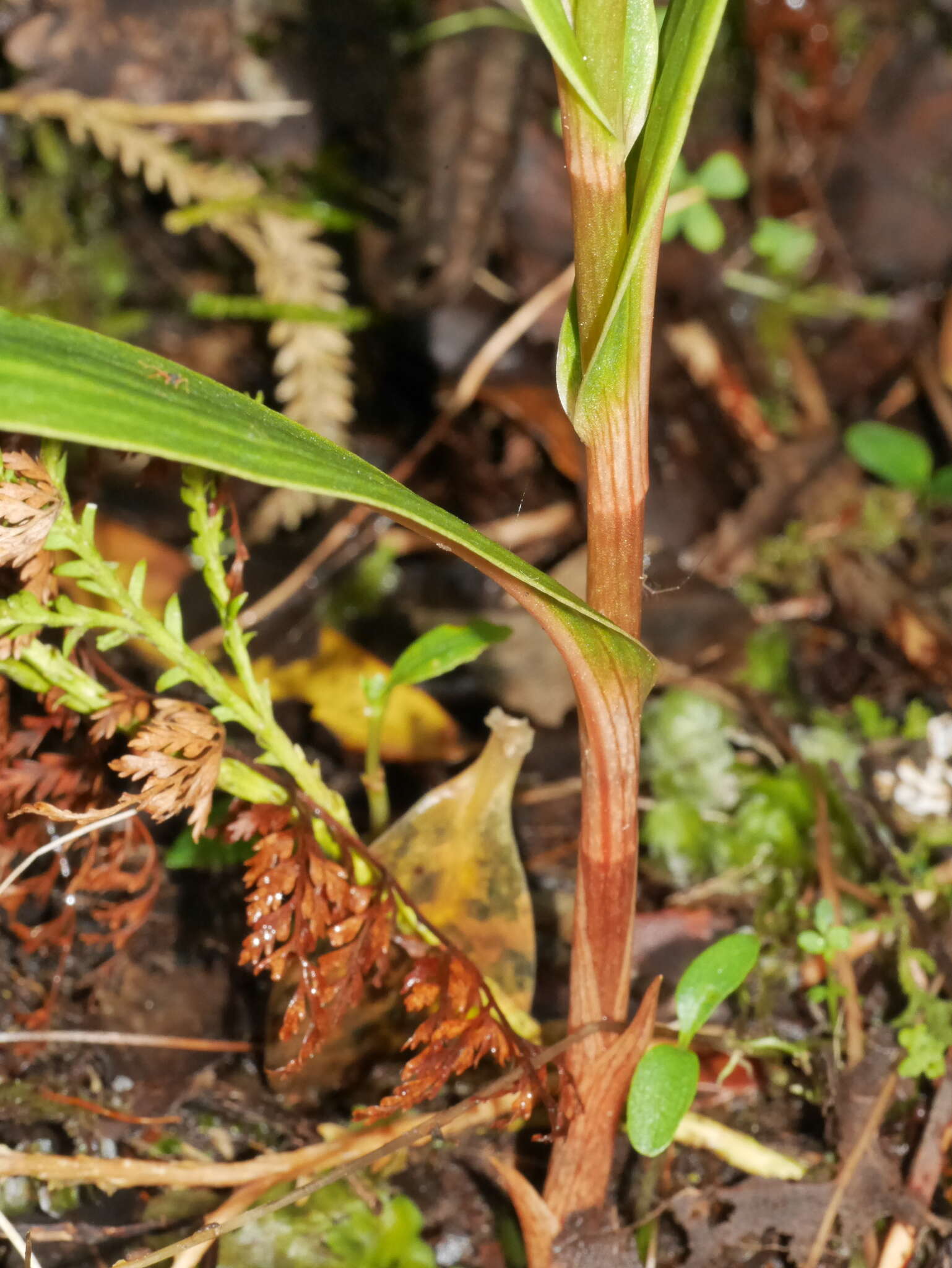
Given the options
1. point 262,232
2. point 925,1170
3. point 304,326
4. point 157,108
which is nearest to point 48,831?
point 925,1170

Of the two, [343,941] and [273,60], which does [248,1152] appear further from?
[273,60]

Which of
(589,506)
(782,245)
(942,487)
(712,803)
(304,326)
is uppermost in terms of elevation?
(782,245)

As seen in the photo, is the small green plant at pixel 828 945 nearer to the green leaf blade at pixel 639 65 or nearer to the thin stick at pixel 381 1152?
the thin stick at pixel 381 1152

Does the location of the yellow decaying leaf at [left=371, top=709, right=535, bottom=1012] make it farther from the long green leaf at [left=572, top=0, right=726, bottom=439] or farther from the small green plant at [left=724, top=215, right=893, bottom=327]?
the small green plant at [left=724, top=215, right=893, bottom=327]

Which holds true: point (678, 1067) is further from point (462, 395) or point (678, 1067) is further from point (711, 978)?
point (462, 395)

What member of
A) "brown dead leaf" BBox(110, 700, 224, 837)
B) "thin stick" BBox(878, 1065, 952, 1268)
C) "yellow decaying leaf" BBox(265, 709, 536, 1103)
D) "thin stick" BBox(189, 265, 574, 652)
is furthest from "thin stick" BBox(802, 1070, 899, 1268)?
"thin stick" BBox(189, 265, 574, 652)
